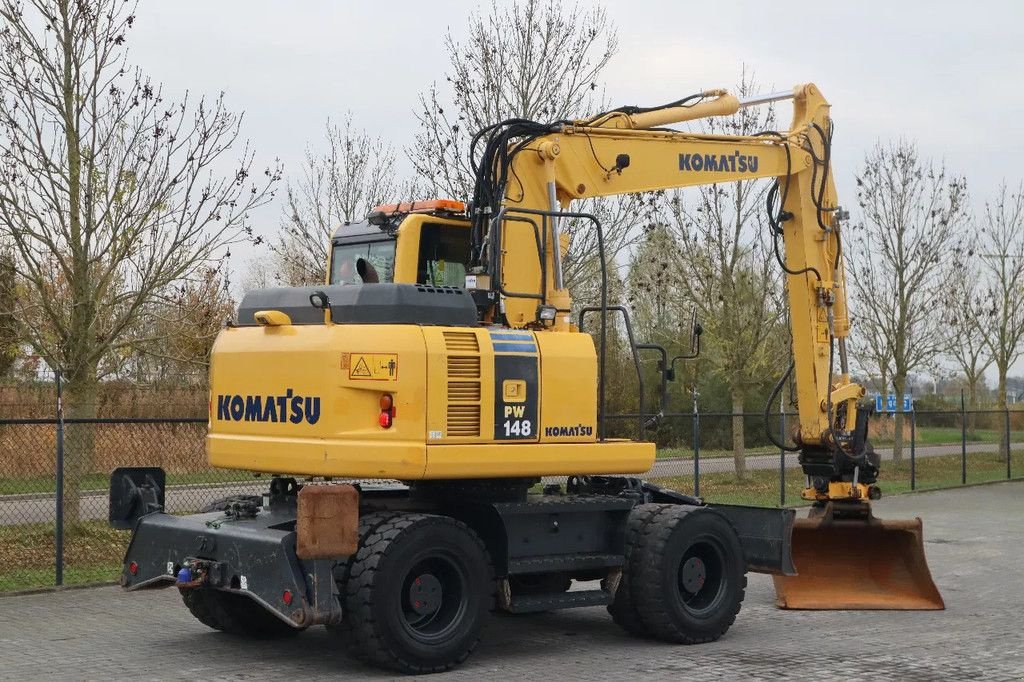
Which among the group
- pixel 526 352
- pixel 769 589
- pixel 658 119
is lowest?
pixel 769 589

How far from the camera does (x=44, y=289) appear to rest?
537 inches

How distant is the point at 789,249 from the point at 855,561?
10.2 feet

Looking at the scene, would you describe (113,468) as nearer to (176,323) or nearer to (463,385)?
(176,323)

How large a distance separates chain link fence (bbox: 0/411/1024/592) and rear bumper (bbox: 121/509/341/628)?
3.05 metres

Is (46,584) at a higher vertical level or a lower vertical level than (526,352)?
lower

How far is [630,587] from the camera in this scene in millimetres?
10203

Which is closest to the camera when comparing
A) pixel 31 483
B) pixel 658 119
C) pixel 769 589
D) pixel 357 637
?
pixel 357 637

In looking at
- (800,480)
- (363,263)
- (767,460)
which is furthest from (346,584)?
(767,460)

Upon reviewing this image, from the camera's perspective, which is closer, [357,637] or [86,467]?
[357,637]

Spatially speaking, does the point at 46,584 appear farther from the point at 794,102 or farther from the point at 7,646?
the point at 794,102

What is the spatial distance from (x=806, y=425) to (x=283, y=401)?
5.68 meters

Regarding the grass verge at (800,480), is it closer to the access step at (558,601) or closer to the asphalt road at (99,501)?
the asphalt road at (99,501)

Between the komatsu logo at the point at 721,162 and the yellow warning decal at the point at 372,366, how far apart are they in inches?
162

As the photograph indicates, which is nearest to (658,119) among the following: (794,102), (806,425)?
(794,102)
